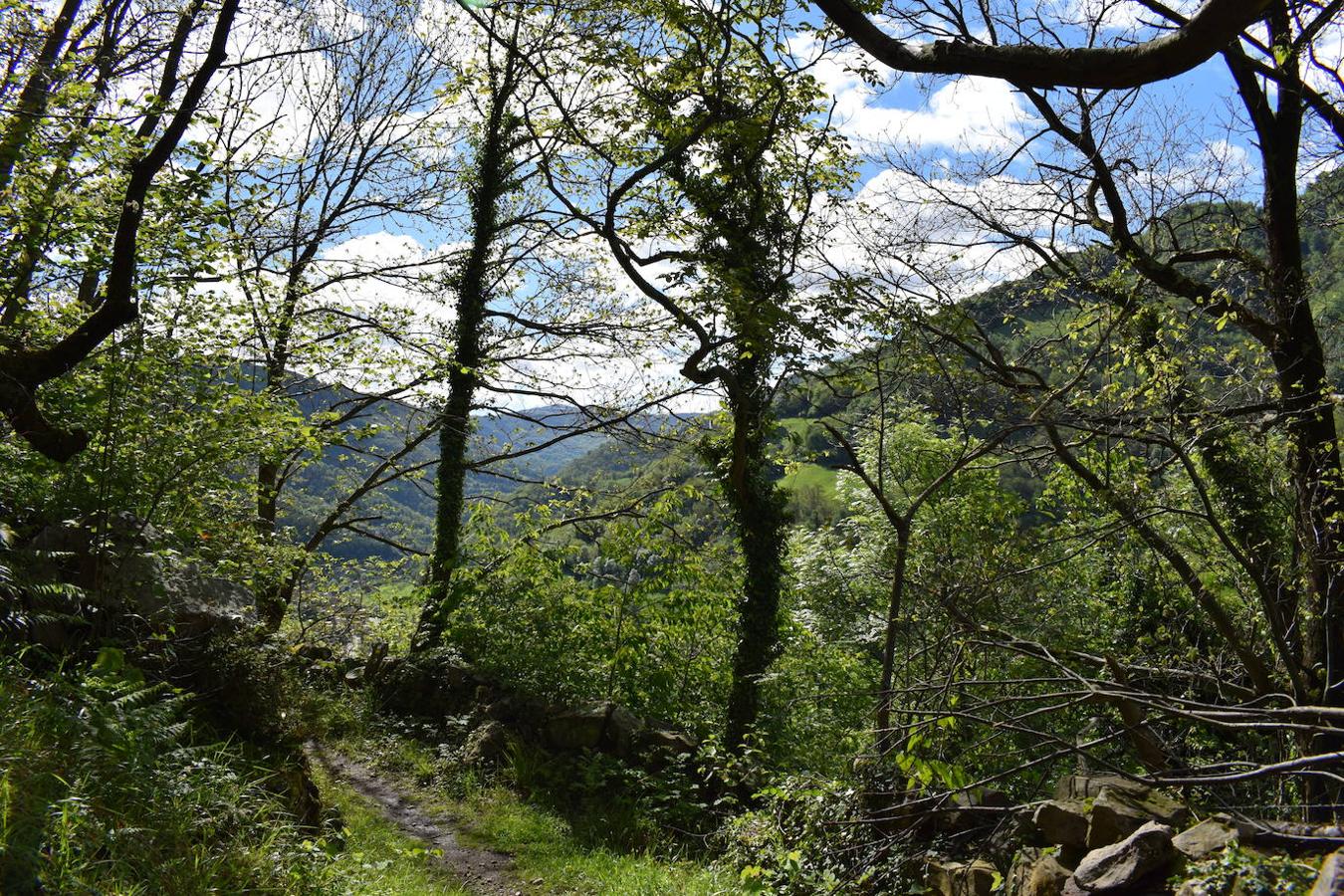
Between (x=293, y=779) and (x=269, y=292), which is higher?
(x=269, y=292)

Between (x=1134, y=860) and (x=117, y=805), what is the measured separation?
423 centimetres

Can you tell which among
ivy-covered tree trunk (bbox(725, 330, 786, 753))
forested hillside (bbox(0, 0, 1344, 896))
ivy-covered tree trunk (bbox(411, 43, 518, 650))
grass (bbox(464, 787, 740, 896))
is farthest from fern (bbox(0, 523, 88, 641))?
ivy-covered tree trunk (bbox(411, 43, 518, 650))

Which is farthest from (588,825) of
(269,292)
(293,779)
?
(269,292)

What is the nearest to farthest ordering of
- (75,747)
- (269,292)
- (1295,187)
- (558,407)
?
(75,747)
(1295,187)
(269,292)
(558,407)

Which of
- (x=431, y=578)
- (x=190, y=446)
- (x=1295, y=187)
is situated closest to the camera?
(x=190, y=446)

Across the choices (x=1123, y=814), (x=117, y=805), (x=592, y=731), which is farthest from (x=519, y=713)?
(x=1123, y=814)

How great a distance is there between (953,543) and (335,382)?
9014mm

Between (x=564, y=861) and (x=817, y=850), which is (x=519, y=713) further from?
(x=817, y=850)

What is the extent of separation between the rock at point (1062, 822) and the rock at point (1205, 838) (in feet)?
1.92

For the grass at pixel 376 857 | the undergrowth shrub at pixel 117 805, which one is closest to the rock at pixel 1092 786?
the grass at pixel 376 857

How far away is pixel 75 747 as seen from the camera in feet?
11.5

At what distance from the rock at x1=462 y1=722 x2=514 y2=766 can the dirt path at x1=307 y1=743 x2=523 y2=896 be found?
3.06 feet

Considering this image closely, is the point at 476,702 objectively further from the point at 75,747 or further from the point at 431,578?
the point at 75,747

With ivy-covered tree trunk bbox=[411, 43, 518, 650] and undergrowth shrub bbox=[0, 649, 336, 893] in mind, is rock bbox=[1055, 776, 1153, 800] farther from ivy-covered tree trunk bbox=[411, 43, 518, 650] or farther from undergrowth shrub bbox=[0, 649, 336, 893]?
ivy-covered tree trunk bbox=[411, 43, 518, 650]
